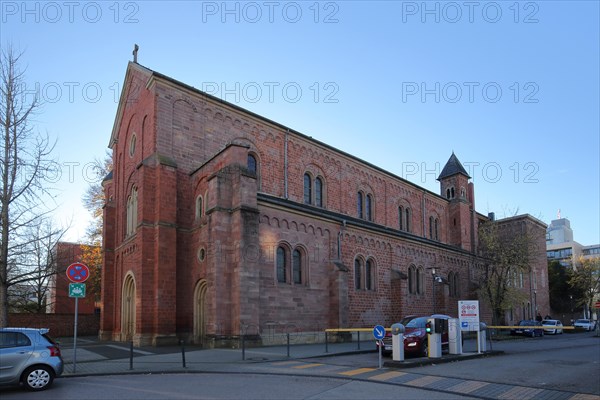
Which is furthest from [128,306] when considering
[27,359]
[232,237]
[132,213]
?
[27,359]

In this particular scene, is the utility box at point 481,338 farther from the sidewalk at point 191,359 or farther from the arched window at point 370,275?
the arched window at point 370,275

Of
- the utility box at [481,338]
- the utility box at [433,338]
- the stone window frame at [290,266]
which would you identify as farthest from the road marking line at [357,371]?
the stone window frame at [290,266]

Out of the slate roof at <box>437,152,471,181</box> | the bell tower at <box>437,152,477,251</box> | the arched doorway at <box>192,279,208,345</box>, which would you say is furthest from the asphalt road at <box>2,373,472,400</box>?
the slate roof at <box>437,152,471,181</box>

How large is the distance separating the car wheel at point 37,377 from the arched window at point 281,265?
14014 millimetres

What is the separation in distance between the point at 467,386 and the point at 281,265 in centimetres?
1408

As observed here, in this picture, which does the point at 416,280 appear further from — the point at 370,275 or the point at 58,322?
the point at 58,322

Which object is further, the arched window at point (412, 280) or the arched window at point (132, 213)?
the arched window at point (412, 280)

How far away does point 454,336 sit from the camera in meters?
18.9

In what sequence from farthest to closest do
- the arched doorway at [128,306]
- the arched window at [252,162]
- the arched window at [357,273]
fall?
the arched window at [357,273] → the arched window at [252,162] → the arched doorway at [128,306]

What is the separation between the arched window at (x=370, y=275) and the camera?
101 feet

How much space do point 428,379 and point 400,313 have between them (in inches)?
747

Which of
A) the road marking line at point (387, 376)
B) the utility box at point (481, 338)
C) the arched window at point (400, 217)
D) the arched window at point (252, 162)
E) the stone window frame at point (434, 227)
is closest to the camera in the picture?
the road marking line at point (387, 376)

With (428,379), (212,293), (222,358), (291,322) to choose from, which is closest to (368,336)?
(291,322)

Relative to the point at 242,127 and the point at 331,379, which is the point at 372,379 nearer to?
the point at 331,379
